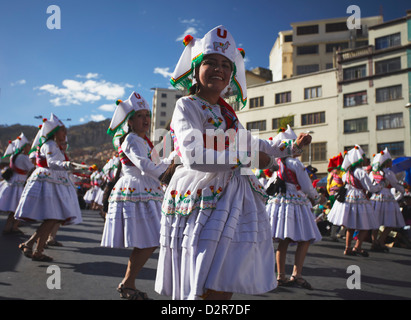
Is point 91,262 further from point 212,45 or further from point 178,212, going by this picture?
point 212,45

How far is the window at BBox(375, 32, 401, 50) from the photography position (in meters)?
31.8

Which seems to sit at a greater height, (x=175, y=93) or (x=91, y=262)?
(x=175, y=93)

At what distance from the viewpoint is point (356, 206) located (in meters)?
8.34

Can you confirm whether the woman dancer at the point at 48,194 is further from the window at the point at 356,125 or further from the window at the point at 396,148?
the window at the point at 356,125

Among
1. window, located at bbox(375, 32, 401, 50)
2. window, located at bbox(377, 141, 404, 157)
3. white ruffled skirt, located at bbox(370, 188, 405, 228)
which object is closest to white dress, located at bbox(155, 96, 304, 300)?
white ruffled skirt, located at bbox(370, 188, 405, 228)

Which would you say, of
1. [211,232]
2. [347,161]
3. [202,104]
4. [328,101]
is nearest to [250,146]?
[202,104]

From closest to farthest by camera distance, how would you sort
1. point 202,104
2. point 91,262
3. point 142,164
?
point 202,104
point 142,164
point 91,262

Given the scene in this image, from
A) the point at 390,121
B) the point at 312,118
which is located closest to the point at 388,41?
the point at 390,121

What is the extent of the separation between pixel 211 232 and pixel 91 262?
4532mm

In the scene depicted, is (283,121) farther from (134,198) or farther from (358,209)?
(134,198)

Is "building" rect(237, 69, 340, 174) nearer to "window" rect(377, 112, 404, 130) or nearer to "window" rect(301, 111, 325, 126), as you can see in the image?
"window" rect(301, 111, 325, 126)

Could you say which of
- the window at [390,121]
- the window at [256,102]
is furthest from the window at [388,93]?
the window at [256,102]

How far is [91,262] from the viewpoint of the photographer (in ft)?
19.4

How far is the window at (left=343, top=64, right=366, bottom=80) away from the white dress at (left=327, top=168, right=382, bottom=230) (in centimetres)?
2803
